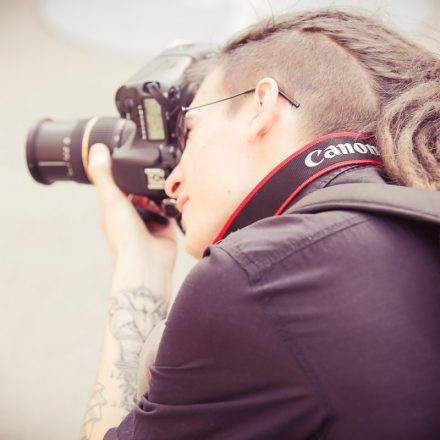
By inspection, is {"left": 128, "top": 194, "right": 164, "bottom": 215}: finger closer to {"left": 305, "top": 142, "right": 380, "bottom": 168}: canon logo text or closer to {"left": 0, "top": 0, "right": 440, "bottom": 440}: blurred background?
{"left": 0, "top": 0, "right": 440, "bottom": 440}: blurred background

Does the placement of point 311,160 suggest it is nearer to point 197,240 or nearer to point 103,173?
point 197,240

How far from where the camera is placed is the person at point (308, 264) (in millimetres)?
439

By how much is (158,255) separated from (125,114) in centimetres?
22

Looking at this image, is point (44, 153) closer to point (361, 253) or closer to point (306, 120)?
point (306, 120)

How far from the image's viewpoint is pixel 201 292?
1.56ft

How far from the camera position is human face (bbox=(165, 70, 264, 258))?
0.63 m

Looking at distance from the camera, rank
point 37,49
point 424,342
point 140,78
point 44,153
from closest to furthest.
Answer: point 424,342 → point 140,78 → point 44,153 → point 37,49

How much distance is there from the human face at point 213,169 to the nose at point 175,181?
0.01m

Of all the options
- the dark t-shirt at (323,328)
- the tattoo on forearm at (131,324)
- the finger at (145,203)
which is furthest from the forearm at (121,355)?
the dark t-shirt at (323,328)

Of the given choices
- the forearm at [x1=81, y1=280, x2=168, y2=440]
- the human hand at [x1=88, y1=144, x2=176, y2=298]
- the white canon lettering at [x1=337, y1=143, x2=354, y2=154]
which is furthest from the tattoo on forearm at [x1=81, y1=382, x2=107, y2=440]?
the white canon lettering at [x1=337, y1=143, x2=354, y2=154]

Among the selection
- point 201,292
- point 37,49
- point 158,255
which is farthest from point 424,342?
point 37,49

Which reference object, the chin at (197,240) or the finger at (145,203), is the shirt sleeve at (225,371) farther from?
the finger at (145,203)

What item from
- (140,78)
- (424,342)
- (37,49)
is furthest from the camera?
(37,49)

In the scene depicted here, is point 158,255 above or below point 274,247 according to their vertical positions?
below
